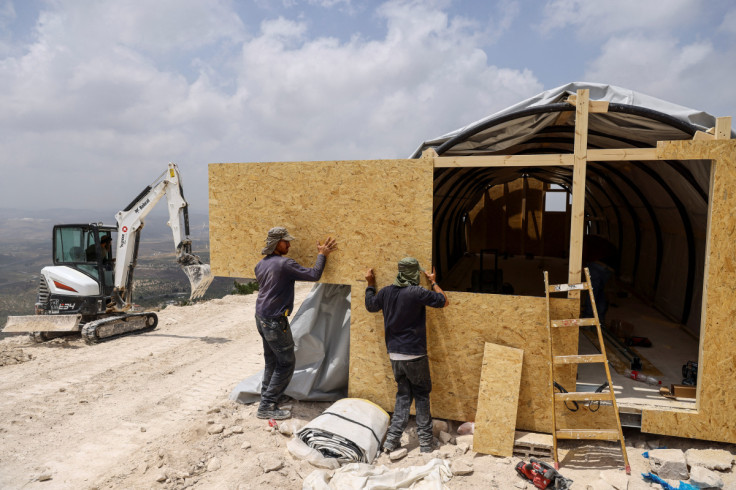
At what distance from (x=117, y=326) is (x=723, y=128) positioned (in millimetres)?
12767

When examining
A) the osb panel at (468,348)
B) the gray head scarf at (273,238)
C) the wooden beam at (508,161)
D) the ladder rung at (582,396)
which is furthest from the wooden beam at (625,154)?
the gray head scarf at (273,238)

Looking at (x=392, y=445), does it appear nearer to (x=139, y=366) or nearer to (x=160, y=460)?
(x=160, y=460)

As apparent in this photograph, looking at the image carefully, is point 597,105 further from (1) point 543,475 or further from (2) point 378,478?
(2) point 378,478

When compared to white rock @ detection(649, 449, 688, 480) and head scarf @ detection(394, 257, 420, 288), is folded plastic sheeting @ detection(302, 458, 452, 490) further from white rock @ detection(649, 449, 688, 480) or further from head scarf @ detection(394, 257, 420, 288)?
white rock @ detection(649, 449, 688, 480)

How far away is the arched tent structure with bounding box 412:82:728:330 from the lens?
5.44 m

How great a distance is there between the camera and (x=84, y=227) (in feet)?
36.2

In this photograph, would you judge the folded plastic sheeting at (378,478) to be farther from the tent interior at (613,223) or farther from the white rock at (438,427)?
the tent interior at (613,223)

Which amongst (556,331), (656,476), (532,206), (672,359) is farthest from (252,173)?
(532,206)

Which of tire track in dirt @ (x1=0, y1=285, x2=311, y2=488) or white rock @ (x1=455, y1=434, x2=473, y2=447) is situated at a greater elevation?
white rock @ (x1=455, y1=434, x2=473, y2=447)

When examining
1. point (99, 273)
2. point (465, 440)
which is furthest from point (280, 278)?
point (99, 273)

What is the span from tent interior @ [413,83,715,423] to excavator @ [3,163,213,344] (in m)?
6.44

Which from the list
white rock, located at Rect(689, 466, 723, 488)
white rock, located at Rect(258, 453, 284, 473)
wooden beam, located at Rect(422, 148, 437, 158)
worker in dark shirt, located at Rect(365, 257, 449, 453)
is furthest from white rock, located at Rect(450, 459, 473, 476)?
wooden beam, located at Rect(422, 148, 437, 158)

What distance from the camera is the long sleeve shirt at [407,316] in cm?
514

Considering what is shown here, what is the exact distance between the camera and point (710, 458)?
15.6 ft
